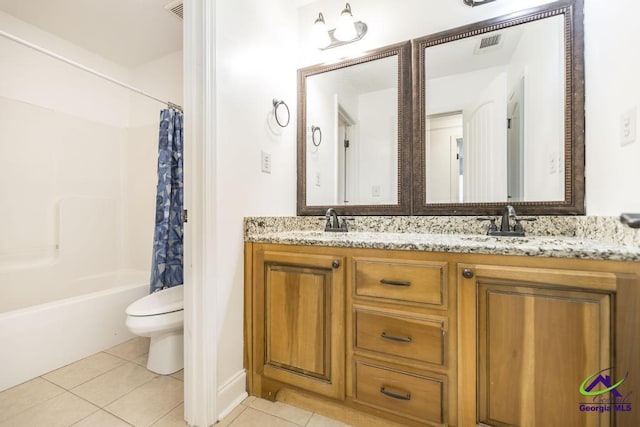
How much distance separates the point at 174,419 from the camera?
1159mm

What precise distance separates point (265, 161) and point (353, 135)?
587mm

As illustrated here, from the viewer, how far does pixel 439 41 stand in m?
1.45

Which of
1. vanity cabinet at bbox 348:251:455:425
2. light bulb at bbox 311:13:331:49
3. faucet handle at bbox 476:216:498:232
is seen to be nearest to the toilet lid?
vanity cabinet at bbox 348:251:455:425

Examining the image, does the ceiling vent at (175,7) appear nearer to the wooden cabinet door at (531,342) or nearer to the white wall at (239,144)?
the white wall at (239,144)

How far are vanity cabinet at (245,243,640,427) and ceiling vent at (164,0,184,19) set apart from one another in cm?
191

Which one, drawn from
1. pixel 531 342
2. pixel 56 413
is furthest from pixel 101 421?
pixel 531 342

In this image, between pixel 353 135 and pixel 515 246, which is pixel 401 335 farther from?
pixel 353 135

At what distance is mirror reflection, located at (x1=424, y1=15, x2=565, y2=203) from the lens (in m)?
1.23

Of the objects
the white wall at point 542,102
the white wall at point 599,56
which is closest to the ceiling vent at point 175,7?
the white wall at point 599,56

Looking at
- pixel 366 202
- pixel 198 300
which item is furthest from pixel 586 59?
pixel 198 300

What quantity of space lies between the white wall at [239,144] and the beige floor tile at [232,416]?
0.11 feet

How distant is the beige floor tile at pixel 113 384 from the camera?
1294mm

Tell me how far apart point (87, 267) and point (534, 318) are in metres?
3.24

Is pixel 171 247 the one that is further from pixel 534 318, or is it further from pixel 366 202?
pixel 534 318
